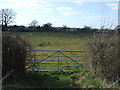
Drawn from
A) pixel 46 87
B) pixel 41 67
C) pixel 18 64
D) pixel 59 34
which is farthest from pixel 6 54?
pixel 59 34

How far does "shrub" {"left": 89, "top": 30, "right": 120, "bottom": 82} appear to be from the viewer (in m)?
6.46

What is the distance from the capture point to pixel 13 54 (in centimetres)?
665

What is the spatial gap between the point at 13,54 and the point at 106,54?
345cm

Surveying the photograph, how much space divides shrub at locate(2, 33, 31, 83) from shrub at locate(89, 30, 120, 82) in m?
2.81

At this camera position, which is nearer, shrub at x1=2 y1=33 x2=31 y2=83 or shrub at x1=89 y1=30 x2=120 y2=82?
shrub at x1=89 y1=30 x2=120 y2=82

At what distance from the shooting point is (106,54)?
6.70 metres

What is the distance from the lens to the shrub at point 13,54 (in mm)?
6579

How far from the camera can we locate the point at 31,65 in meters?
7.75

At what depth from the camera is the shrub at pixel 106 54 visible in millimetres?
6457

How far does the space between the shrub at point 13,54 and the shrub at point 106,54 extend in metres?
2.81

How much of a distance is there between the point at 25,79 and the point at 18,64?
64 cm

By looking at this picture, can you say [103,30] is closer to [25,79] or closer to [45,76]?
[45,76]

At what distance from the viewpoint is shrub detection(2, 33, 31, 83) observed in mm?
6579

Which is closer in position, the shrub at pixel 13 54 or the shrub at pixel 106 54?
the shrub at pixel 106 54
